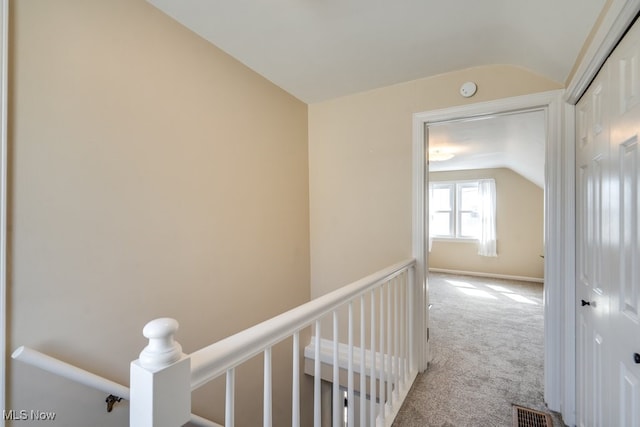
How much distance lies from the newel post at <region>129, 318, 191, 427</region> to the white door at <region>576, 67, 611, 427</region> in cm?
157

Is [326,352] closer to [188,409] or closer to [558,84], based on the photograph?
[188,409]

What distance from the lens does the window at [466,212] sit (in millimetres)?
5617

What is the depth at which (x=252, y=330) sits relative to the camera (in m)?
0.83

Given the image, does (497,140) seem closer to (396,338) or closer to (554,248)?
(554,248)

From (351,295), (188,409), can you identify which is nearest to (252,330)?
(188,409)

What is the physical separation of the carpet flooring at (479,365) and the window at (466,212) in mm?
1580

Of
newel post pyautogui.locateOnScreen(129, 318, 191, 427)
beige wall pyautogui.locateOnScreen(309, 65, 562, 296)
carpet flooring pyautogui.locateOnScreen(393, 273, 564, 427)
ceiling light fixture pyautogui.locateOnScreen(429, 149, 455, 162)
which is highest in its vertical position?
ceiling light fixture pyautogui.locateOnScreen(429, 149, 455, 162)

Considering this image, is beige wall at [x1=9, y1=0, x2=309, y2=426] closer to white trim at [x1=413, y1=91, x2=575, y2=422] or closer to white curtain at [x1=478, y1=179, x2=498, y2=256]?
white trim at [x1=413, y1=91, x2=575, y2=422]

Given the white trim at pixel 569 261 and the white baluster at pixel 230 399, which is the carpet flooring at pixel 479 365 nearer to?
the white trim at pixel 569 261

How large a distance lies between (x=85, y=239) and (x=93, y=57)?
0.82 m

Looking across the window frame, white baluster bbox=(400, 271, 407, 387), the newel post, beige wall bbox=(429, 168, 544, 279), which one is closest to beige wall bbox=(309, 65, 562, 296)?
white baluster bbox=(400, 271, 407, 387)

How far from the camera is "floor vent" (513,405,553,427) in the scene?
1.70 metres

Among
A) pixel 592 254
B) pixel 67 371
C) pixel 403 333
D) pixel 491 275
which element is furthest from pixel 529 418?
pixel 491 275
